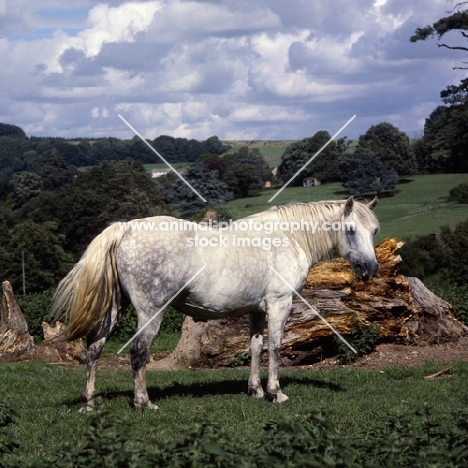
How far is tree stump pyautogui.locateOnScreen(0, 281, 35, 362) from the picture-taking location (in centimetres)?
1664

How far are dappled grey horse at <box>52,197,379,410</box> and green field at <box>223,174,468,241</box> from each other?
140 feet

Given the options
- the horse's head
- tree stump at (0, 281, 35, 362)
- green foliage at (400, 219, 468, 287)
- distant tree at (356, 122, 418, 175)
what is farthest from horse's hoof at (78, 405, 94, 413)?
distant tree at (356, 122, 418, 175)

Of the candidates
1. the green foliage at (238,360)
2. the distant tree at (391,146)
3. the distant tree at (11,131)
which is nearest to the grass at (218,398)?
the green foliage at (238,360)

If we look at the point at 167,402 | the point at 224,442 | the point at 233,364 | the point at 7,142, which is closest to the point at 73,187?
the point at 233,364

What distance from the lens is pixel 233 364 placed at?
14914 millimetres

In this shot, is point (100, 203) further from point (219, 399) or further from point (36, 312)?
point (219, 399)

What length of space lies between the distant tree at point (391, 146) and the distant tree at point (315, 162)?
129 inches

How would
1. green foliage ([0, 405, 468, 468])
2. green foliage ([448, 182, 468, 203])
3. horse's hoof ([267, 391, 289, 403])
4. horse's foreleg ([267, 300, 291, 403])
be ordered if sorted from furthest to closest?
1. green foliage ([448, 182, 468, 203])
2. horse's foreleg ([267, 300, 291, 403])
3. horse's hoof ([267, 391, 289, 403])
4. green foliage ([0, 405, 468, 468])

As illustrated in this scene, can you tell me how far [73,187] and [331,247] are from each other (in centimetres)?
6081

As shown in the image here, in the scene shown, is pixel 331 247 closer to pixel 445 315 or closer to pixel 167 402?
pixel 167 402

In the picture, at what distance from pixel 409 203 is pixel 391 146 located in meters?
11.1

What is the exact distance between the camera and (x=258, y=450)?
5.60m

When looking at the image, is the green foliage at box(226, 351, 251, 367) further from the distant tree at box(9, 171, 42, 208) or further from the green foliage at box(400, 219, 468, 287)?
the distant tree at box(9, 171, 42, 208)

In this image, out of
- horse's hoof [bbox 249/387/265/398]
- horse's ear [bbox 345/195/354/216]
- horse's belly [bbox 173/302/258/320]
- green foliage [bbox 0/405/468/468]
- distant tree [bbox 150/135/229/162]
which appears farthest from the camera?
distant tree [bbox 150/135/229/162]
